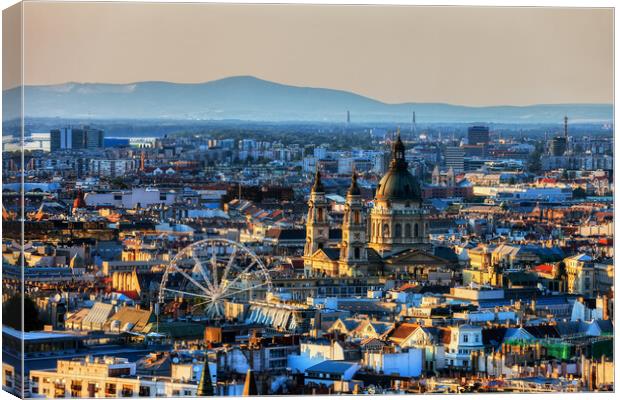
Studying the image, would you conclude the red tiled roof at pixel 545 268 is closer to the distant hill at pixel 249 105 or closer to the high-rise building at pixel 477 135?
the distant hill at pixel 249 105

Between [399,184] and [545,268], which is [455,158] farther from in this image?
[545,268]

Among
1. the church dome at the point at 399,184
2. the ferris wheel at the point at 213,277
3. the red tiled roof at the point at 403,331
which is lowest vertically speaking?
the ferris wheel at the point at 213,277

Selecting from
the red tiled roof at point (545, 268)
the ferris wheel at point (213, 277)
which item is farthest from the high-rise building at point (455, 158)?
the red tiled roof at point (545, 268)

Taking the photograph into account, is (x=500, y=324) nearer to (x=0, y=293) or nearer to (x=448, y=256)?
(x=0, y=293)

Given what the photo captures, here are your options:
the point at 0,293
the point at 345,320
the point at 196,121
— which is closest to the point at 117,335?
the point at 345,320

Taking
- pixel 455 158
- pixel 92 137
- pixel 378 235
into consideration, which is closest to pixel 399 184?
pixel 378 235

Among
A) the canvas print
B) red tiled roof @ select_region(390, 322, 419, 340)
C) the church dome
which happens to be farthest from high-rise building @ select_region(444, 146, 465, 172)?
red tiled roof @ select_region(390, 322, 419, 340)
